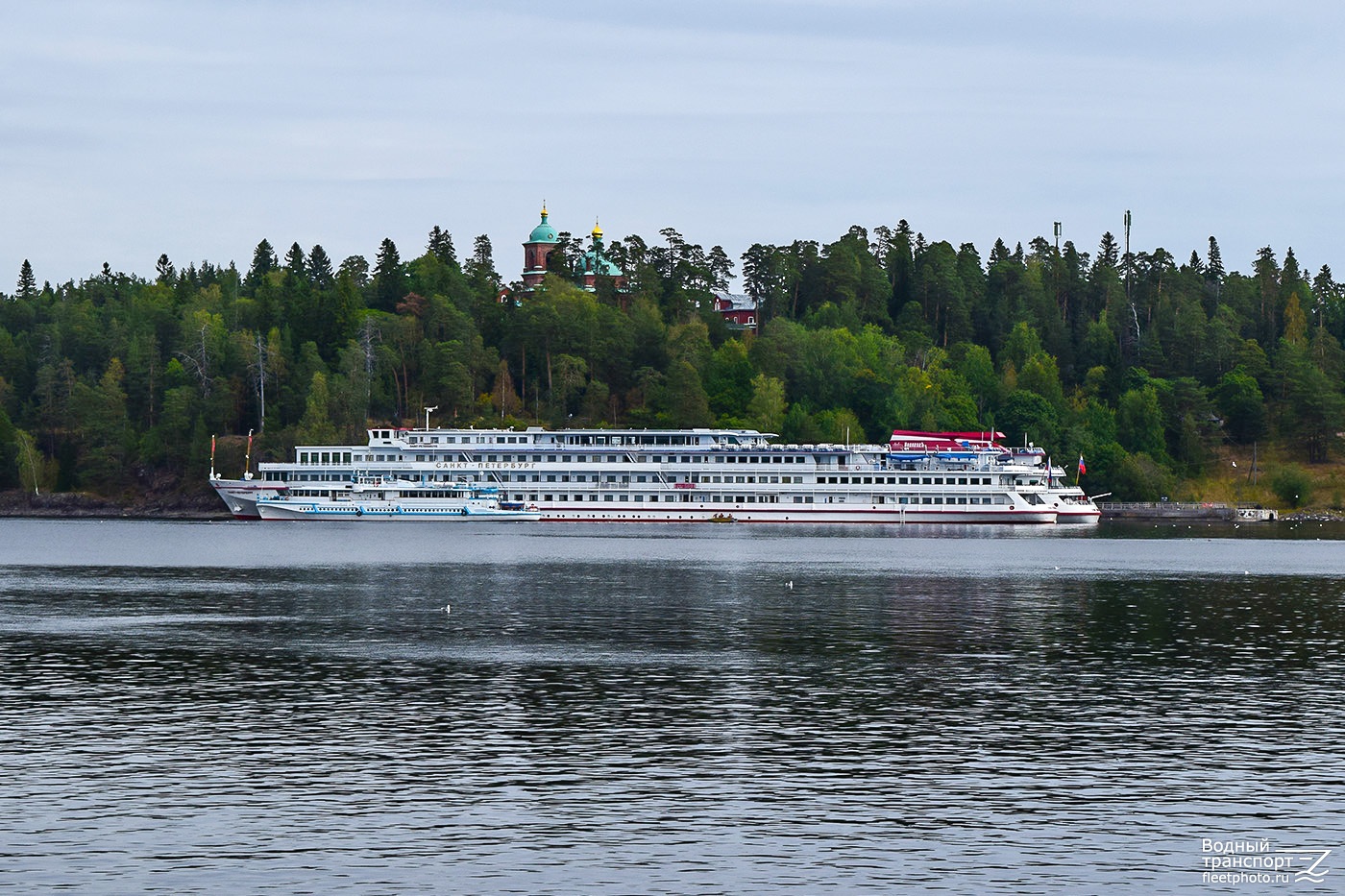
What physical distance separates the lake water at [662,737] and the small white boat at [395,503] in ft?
283

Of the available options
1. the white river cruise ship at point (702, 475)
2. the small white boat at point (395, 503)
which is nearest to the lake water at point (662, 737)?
the white river cruise ship at point (702, 475)

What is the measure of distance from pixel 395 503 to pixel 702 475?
3421cm

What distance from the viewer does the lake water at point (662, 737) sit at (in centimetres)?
3105

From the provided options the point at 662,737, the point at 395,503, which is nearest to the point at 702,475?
the point at 395,503

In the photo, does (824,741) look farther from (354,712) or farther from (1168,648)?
(1168,648)

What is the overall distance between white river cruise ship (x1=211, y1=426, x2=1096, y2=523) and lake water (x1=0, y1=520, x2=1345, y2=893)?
3382 inches

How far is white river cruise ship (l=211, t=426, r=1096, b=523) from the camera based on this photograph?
17688 centimetres

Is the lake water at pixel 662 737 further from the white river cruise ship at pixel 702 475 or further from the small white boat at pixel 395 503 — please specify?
the small white boat at pixel 395 503

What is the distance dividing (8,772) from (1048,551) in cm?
10201

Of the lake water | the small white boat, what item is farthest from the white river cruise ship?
the lake water

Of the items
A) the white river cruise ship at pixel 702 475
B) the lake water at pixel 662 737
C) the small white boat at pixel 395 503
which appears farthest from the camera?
the white river cruise ship at pixel 702 475

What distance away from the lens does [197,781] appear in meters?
37.5

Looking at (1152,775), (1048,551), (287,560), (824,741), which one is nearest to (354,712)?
(824,741)

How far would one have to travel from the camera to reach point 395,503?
176875mm
